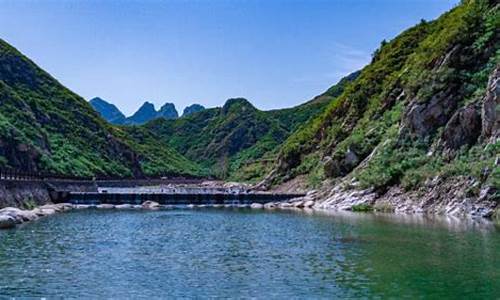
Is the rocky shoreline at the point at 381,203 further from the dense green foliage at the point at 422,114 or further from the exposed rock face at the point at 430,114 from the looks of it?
the exposed rock face at the point at 430,114

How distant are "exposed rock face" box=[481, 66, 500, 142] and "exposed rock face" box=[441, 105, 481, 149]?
7.78 feet

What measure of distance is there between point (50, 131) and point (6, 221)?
345 ft

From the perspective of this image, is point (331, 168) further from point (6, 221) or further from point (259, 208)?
point (6, 221)

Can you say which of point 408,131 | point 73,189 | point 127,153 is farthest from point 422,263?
point 127,153

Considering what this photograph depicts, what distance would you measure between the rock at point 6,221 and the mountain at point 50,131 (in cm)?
5266

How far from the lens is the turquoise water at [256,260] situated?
2422cm

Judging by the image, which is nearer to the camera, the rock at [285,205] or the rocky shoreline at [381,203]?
the rocky shoreline at [381,203]

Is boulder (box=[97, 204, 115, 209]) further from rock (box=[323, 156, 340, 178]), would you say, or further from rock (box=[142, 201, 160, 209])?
rock (box=[323, 156, 340, 178])

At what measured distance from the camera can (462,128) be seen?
2621 inches

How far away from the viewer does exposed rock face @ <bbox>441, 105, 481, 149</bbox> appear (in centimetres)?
6538

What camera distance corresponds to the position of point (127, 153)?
18275cm

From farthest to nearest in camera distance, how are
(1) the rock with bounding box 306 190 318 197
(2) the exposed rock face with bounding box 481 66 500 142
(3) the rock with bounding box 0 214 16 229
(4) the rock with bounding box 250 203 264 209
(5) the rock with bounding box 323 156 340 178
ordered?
1. (5) the rock with bounding box 323 156 340 178
2. (1) the rock with bounding box 306 190 318 197
3. (4) the rock with bounding box 250 203 264 209
4. (2) the exposed rock face with bounding box 481 66 500 142
5. (3) the rock with bounding box 0 214 16 229

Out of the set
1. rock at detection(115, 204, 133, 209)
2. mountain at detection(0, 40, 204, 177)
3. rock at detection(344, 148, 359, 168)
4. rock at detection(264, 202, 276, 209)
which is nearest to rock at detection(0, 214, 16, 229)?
rock at detection(115, 204, 133, 209)

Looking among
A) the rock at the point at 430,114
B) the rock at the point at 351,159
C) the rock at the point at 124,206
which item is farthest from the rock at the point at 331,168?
the rock at the point at 124,206
